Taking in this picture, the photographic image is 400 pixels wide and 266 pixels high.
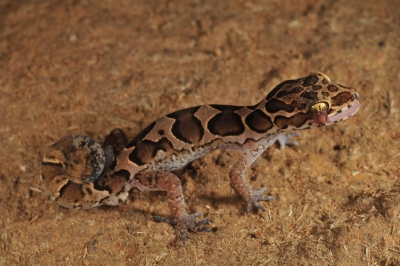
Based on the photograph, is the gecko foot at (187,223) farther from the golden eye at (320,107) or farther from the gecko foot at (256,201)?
the golden eye at (320,107)

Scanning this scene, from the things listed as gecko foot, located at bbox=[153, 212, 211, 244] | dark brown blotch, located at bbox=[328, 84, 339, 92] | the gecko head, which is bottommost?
gecko foot, located at bbox=[153, 212, 211, 244]

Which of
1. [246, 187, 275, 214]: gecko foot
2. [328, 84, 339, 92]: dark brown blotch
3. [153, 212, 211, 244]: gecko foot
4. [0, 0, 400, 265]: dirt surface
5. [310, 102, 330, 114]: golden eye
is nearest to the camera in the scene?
[310, 102, 330, 114]: golden eye

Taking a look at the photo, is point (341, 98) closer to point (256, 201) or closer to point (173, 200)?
point (256, 201)

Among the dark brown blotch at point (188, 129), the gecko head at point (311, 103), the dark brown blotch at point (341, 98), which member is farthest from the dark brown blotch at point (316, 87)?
the dark brown blotch at point (188, 129)

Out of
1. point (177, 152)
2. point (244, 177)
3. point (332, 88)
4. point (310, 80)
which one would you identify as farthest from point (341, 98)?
point (177, 152)

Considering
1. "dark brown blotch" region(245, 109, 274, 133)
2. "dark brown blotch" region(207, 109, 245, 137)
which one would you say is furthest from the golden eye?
"dark brown blotch" region(207, 109, 245, 137)

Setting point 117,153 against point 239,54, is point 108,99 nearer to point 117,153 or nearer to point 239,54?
point 117,153

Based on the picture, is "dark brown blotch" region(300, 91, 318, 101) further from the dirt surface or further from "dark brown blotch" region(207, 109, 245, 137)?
the dirt surface
